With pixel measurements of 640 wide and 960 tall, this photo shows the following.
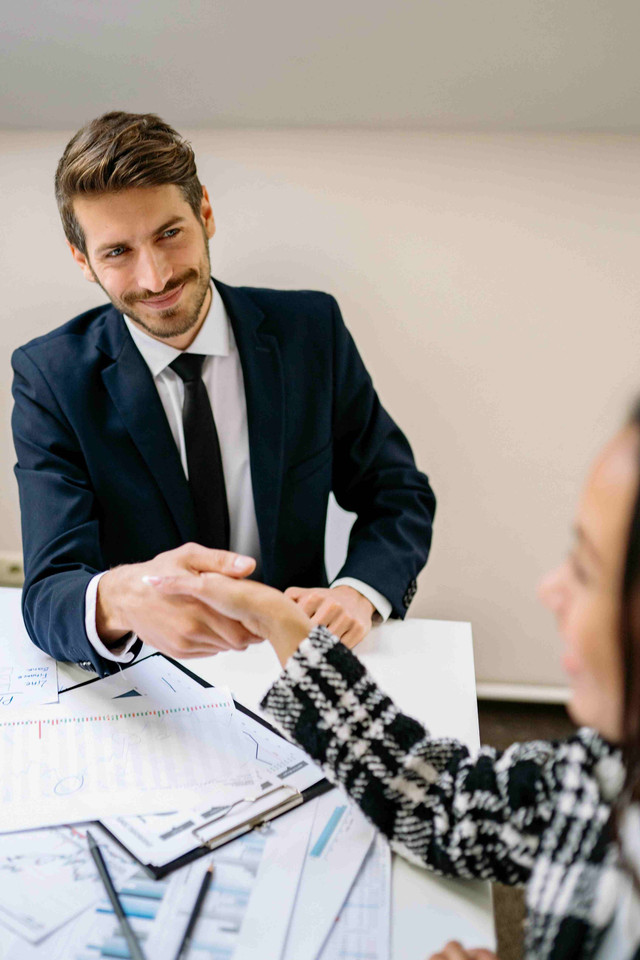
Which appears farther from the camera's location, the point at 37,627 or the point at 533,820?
the point at 37,627

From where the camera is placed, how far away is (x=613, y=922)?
0.59m

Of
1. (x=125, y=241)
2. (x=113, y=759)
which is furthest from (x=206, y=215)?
(x=113, y=759)

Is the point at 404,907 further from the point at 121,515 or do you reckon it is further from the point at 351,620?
the point at 121,515

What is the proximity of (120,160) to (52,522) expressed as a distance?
0.62m

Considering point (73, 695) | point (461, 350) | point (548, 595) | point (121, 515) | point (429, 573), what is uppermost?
point (461, 350)

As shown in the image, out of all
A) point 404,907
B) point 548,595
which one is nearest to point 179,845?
point 404,907

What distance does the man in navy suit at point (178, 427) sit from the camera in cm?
126

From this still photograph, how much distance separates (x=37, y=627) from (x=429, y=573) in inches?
48.4

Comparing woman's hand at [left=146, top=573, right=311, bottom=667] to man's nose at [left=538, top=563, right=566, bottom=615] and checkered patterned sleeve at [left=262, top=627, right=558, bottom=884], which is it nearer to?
checkered patterned sleeve at [left=262, top=627, right=558, bottom=884]

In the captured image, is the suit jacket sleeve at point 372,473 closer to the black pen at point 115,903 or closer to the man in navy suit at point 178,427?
the man in navy suit at point 178,427

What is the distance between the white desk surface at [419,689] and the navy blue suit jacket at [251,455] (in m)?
0.10

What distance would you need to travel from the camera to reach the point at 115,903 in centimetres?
70

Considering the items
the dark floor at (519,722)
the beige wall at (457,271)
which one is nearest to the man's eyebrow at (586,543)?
the beige wall at (457,271)

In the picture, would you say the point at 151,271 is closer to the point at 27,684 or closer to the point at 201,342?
the point at 201,342
